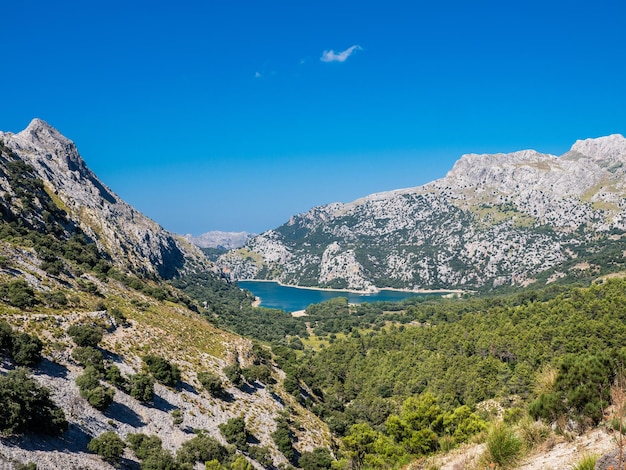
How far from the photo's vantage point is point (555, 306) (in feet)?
331

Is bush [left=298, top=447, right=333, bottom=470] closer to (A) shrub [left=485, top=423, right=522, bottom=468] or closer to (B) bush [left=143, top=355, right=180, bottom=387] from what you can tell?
(B) bush [left=143, top=355, right=180, bottom=387]

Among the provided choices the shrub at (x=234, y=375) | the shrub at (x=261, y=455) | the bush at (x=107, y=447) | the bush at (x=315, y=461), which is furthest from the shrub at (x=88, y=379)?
the bush at (x=315, y=461)

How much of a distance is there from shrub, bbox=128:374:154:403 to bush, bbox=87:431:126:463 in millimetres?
9969

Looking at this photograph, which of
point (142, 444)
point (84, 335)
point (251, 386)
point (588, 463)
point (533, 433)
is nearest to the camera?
point (588, 463)

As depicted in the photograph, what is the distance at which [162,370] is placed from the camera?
4684cm

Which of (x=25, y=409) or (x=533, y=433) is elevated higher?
(x=25, y=409)

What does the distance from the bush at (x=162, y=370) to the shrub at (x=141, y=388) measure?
166 inches

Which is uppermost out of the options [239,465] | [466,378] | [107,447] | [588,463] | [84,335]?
[84,335]

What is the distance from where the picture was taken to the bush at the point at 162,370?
46.6 m

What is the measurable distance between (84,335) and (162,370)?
379 inches

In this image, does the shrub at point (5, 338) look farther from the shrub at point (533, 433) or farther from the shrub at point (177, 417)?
the shrub at point (533, 433)

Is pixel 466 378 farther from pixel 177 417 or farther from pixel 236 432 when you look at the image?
pixel 177 417

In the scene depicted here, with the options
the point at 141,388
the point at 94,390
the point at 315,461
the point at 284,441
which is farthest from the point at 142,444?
the point at 315,461

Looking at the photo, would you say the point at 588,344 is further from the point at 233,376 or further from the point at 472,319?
the point at 233,376
